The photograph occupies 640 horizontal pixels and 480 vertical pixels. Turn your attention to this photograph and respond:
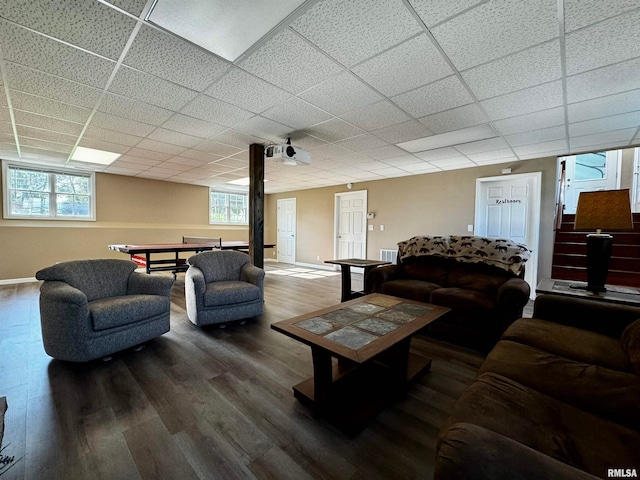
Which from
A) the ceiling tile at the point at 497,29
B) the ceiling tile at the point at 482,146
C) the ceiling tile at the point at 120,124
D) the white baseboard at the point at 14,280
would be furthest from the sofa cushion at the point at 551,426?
the white baseboard at the point at 14,280

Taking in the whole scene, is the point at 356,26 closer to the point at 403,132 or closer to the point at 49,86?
the point at 403,132

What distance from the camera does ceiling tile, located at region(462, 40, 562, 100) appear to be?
1885mm

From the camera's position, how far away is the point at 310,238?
319 inches

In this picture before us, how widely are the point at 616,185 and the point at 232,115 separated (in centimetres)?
775

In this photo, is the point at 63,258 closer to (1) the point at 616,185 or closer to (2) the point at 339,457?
(2) the point at 339,457

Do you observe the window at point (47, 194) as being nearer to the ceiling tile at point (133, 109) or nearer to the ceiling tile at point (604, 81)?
the ceiling tile at point (133, 109)

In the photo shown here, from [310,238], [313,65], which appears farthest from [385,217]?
[313,65]

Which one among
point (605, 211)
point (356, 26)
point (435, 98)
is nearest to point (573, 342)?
point (605, 211)

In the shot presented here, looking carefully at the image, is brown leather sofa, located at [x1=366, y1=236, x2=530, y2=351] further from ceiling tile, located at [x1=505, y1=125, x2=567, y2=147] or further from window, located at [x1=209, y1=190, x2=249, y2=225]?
window, located at [x1=209, y1=190, x2=249, y2=225]

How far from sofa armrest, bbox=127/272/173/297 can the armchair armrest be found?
3.09 ft

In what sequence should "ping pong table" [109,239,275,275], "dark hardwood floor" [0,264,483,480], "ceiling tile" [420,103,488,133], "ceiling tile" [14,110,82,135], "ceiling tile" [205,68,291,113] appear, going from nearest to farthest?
"dark hardwood floor" [0,264,483,480] < "ceiling tile" [205,68,291,113] < "ceiling tile" [420,103,488,133] < "ceiling tile" [14,110,82,135] < "ping pong table" [109,239,275,275]

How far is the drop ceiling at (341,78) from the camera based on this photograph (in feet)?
5.26

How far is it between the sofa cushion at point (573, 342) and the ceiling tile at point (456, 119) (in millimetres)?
2105

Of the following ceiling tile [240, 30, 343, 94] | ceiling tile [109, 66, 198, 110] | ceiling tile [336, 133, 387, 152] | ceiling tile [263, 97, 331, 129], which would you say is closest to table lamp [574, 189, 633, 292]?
ceiling tile [336, 133, 387, 152]
